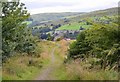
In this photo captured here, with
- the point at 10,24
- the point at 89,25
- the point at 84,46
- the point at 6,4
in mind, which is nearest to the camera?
the point at 89,25

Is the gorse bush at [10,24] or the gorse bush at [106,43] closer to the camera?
the gorse bush at [106,43]

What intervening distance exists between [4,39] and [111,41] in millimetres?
7452

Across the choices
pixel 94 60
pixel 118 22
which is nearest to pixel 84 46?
pixel 94 60

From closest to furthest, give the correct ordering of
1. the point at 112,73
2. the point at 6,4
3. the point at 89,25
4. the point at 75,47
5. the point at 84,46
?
the point at 112,73
the point at 89,25
the point at 6,4
the point at 84,46
the point at 75,47

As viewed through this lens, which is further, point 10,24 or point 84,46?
point 84,46

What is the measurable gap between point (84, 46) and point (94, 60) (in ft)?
30.0

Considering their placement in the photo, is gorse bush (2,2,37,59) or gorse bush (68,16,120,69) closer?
gorse bush (68,16,120,69)

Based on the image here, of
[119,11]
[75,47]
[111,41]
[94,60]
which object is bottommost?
[75,47]

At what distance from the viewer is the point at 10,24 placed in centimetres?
1888

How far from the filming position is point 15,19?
63.0ft

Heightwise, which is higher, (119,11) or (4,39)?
(119,11)

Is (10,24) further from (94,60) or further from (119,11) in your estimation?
(119,11)

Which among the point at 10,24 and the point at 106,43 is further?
the point at 10,24

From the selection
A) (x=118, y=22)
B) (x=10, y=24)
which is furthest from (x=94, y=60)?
(x=10, y=24)
